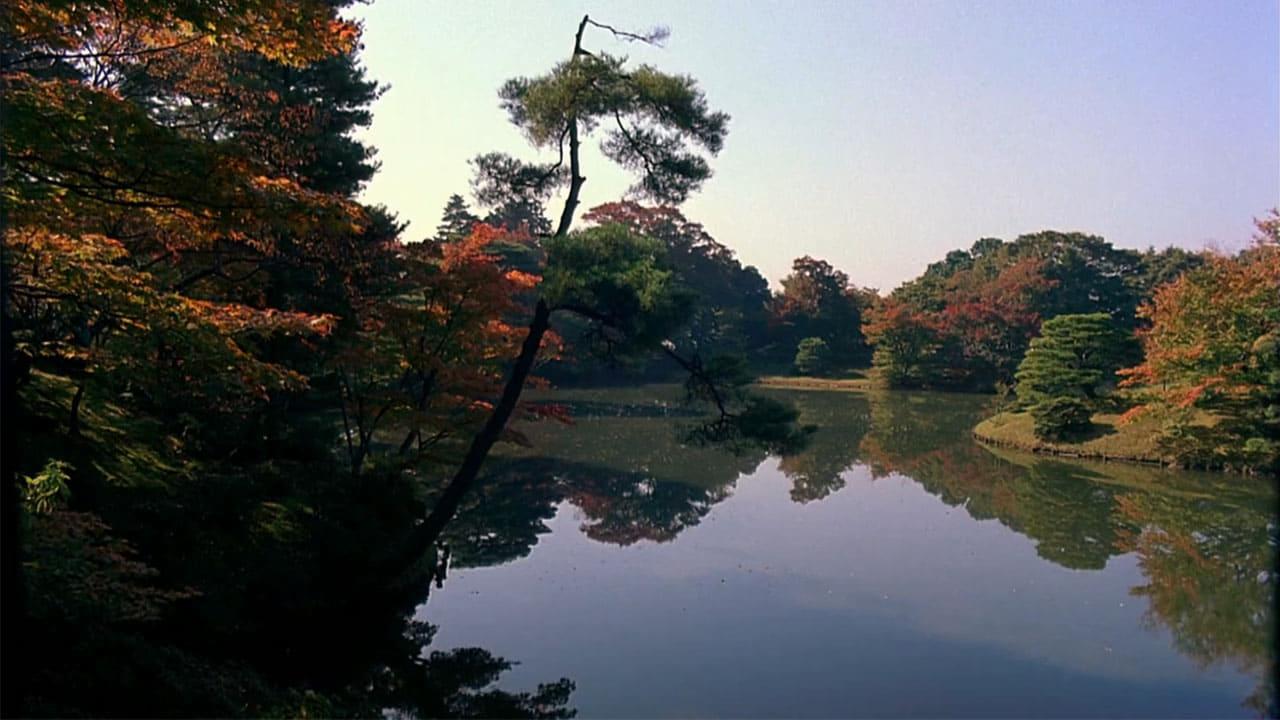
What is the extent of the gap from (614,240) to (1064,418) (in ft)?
46.1

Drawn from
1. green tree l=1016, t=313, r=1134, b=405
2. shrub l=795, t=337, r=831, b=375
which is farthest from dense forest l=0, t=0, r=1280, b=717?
shrub l=795, t=337, r=831, b=375

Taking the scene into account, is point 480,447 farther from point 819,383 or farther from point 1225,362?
point 819,383

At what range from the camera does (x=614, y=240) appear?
6.75 metres

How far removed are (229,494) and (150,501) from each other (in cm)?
89

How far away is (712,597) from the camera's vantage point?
26.5 ft

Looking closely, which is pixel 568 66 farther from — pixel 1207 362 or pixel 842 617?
pixel 1207 362

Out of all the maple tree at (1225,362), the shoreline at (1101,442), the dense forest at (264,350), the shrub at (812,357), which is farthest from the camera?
the shrub at (812,357)

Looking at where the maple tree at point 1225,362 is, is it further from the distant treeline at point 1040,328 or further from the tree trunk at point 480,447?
the tree trunk at point 480,447

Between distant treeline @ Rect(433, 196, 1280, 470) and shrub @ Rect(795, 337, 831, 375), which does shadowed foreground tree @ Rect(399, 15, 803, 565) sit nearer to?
distant treeline @ Rect(433, 196, 1280, 470)

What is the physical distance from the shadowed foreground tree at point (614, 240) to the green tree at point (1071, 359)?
42.2 ft

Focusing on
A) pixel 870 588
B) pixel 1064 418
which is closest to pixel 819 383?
pixel 1064 418

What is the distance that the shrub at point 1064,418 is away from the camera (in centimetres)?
1725

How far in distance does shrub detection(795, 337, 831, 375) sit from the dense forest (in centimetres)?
1990

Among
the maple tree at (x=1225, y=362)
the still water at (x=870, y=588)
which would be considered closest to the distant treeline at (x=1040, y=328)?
the maple tree at (x=1225, y=362)
